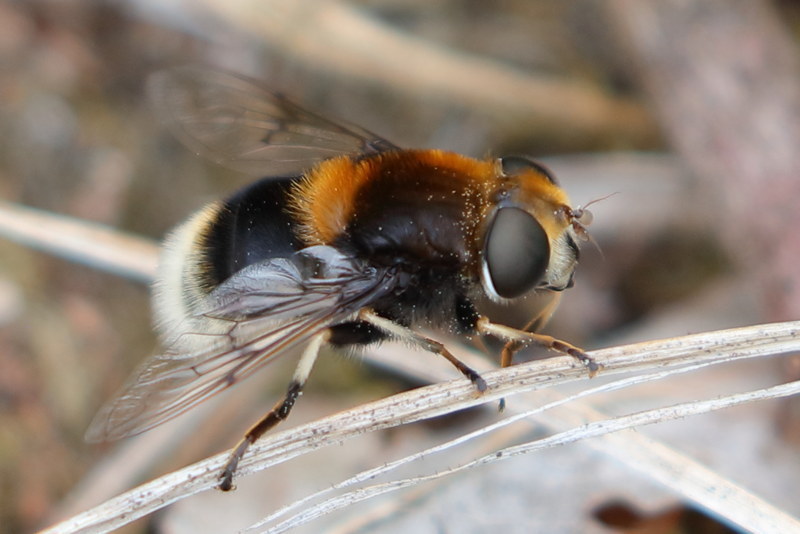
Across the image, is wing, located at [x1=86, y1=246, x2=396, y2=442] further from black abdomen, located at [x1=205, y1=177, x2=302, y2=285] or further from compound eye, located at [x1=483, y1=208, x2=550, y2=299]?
compound eye, located at [x1=483, y1=208, x2=550, y2=299]

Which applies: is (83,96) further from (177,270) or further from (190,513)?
(190,513)

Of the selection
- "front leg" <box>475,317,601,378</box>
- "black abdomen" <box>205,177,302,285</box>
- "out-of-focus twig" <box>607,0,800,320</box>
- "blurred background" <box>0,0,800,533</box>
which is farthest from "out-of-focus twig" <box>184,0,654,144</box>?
"front leg" <box>475,317,601,378</box>

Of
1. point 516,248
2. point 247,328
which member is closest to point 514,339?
point 516,248

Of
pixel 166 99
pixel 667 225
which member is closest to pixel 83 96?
pixel 166 99

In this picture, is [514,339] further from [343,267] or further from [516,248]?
[343,267]

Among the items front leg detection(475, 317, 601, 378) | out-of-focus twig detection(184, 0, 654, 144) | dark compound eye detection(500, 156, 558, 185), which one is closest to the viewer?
front leg detection(475, 317, 601, 378)

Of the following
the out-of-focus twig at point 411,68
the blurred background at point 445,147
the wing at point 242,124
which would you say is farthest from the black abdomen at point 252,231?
the out-of-focus twig at point 411,68

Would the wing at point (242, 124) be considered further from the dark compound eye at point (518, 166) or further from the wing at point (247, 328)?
the wing at point (247, 328)
